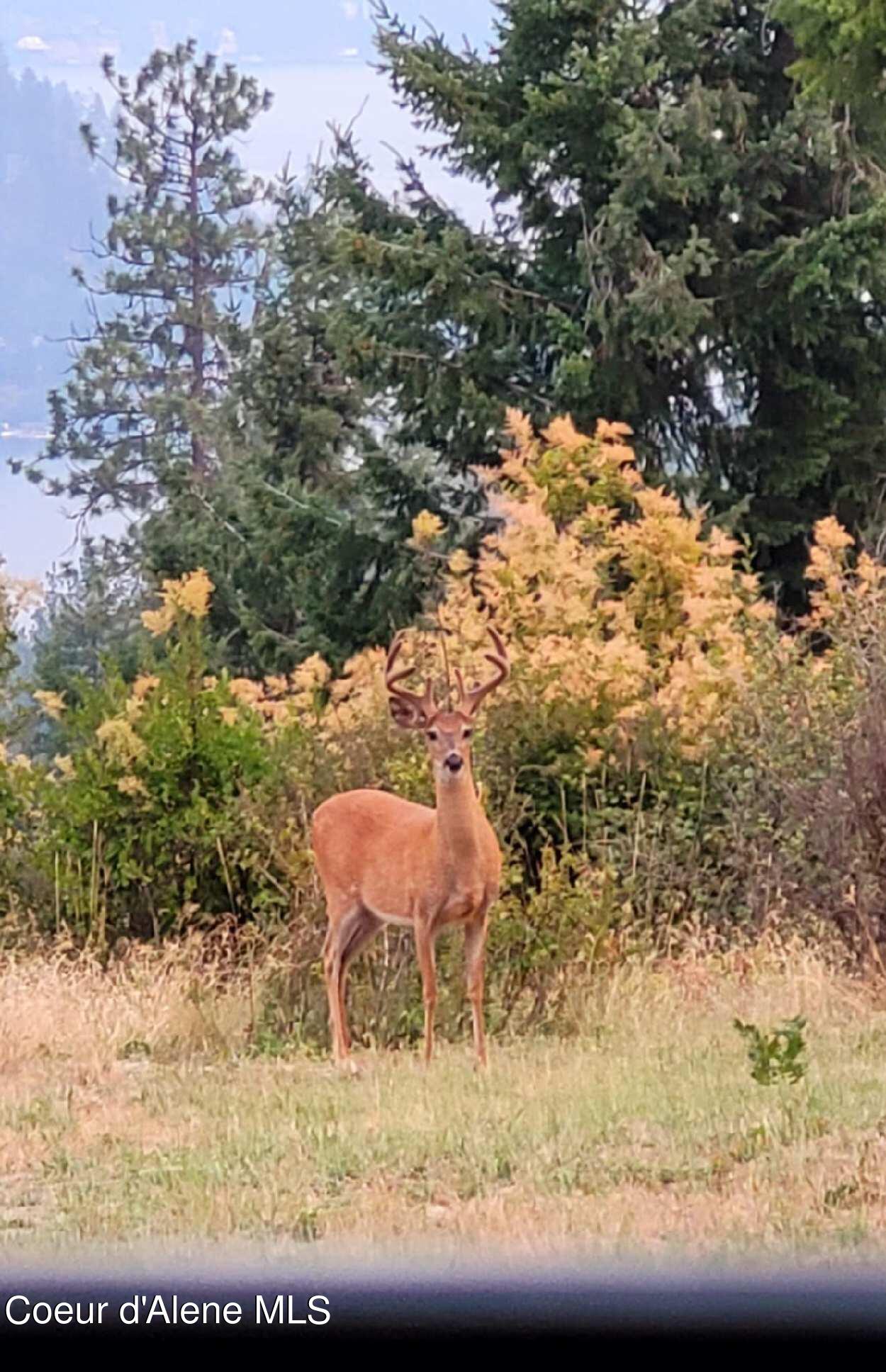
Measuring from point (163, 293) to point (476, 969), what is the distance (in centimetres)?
1392

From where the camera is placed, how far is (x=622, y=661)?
10.2m

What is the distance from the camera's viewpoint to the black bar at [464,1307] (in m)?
3.72

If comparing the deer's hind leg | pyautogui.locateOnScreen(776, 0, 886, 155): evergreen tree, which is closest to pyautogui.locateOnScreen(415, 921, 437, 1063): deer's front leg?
the deer's hind leg

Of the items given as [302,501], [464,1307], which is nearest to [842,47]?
[464,1307]

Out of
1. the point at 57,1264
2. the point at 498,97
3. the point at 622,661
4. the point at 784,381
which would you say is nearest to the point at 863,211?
the point at 784,381

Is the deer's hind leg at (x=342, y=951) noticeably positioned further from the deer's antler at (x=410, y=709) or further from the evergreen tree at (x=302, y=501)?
the evergreen tree at (x=302, y=501)

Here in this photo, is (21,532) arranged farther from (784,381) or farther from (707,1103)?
(707,1103)

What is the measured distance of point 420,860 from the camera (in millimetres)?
6965

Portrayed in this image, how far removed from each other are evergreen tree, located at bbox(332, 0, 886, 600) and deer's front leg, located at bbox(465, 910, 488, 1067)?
28.8 ft

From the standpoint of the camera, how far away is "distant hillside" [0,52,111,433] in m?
15.7

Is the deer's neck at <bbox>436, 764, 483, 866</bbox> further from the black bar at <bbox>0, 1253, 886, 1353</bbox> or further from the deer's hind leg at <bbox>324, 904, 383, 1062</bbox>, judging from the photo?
the black bar at <bbox>0, 1253, 886, 1353</bbox>

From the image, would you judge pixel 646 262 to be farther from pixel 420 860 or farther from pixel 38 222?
pixel 420 860

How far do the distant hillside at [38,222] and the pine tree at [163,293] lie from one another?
0.95 feet

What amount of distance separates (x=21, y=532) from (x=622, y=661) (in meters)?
8.21
